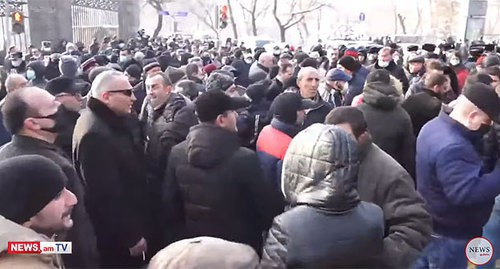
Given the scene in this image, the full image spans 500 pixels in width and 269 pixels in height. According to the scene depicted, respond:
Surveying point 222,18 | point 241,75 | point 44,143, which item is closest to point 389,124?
point 44,143

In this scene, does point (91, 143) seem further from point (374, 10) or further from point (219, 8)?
point (374, 10)

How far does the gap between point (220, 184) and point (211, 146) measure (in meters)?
0.25

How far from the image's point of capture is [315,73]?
6.13 m

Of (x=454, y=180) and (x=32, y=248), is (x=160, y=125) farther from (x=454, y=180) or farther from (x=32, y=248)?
(x=32, y=248)

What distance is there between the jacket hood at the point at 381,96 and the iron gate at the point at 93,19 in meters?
26.2

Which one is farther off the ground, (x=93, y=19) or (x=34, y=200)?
(x=34, y=200)

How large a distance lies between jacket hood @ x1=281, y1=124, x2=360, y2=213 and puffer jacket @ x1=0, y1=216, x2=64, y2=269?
1.01 m

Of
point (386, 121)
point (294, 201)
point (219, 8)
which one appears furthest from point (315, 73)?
point (219, 8)

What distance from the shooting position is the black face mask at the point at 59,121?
352 cm

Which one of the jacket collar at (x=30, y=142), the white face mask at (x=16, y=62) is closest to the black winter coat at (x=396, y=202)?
the jacket collar at (x=30, y=142)

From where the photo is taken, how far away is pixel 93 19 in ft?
106

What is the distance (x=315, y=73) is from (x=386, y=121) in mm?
1704

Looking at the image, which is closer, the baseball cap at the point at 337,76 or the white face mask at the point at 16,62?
the baseball cap at the point at 337,76

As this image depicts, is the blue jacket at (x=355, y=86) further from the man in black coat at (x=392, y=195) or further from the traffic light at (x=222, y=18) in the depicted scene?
the traffic light at (x=222, y=18)
